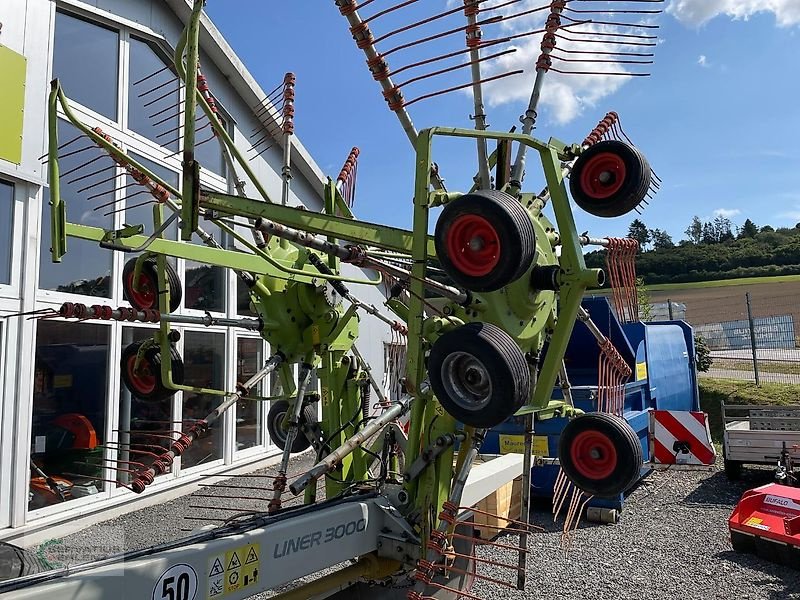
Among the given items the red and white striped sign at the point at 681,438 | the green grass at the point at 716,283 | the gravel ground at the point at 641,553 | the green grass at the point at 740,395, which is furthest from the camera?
the green grass at the point at 716,283

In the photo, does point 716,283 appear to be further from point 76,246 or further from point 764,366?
point 76,246

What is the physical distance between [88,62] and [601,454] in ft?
26.3

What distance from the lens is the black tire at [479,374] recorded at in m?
2.54

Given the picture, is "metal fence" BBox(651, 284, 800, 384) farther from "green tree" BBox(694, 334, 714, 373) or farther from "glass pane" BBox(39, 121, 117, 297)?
"glass pane" BBox(39, 121, 117, 297)

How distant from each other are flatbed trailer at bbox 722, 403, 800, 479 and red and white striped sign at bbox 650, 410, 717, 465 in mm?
639

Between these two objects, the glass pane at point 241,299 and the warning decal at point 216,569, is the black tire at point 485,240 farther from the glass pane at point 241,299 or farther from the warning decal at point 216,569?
the glass pane at point 241,299

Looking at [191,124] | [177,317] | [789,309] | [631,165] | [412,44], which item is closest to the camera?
Answer: [191,124]

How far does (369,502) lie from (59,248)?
1.97m

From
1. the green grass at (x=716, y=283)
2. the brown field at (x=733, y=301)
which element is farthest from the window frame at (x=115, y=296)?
the green grass at (x=716, y=283)

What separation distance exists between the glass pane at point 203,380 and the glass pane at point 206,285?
0.48 metres

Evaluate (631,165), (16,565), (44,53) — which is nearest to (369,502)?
(16,565)

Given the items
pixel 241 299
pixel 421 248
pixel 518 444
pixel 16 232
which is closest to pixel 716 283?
pixel 241 299

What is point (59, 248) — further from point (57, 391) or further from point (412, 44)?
point (57, 391)

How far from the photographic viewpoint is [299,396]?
15.7 ft
